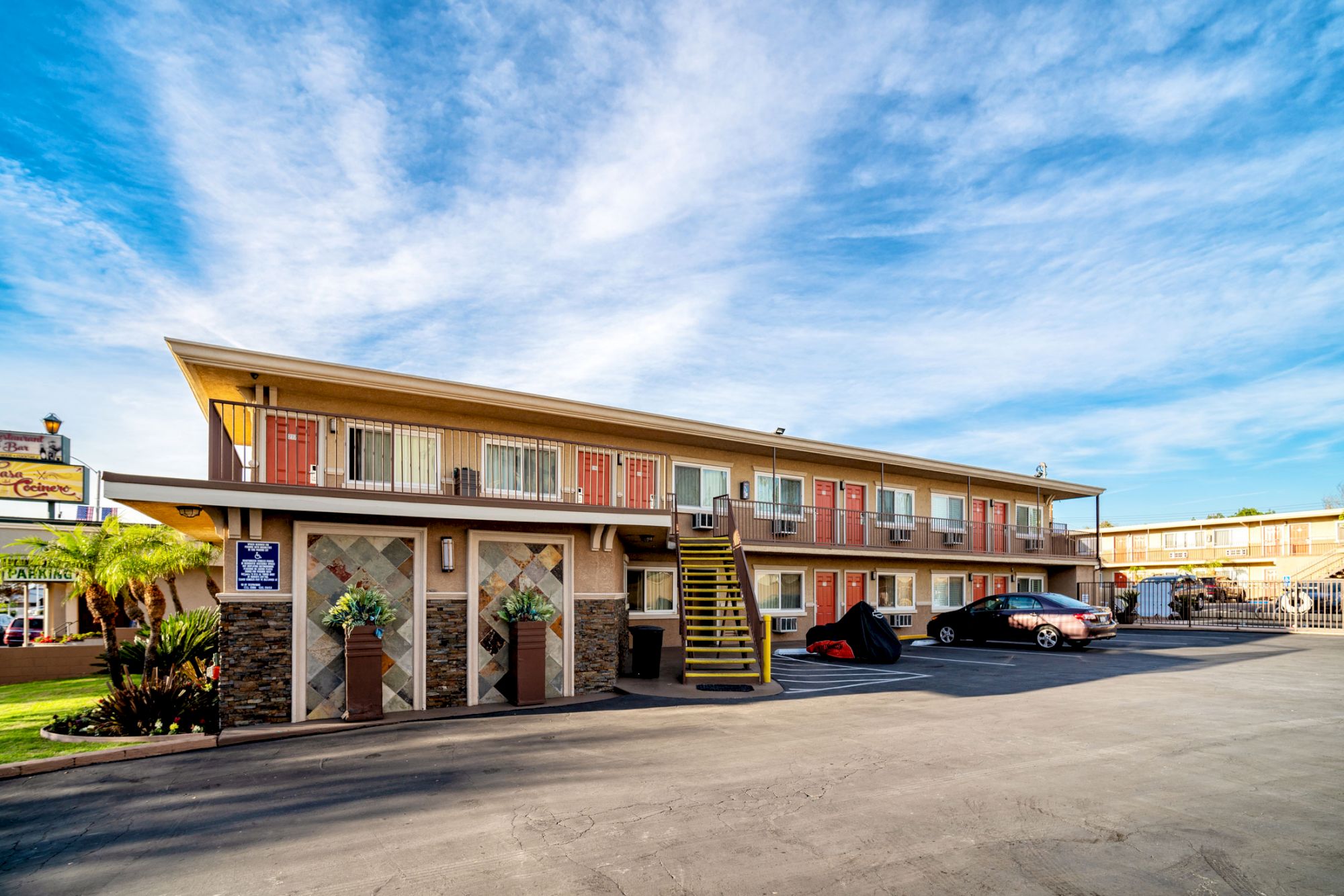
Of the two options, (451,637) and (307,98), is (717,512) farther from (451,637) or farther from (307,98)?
(307,98)

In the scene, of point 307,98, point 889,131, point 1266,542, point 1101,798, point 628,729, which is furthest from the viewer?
point 1266,542

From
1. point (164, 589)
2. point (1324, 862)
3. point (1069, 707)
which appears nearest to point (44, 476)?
point (164, 589)

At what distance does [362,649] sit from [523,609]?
2.56 metres

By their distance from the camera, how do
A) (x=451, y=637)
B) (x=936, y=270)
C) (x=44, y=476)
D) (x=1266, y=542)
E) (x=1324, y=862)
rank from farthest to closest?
(x=1266, y=542), (x=44, y=476), (x=936, y=270), (x=451, y=637), (x=1324, y=862)

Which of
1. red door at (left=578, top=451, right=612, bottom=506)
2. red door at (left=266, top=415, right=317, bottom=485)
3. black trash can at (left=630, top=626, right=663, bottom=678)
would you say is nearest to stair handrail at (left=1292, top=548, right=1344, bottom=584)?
red door at (left=578, top=451, right=612, bottom=506)

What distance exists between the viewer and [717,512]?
20.5 metres

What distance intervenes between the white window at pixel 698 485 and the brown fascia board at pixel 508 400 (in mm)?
1004

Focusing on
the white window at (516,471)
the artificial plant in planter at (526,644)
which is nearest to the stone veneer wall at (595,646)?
the artificial plant in planter at (526,644)

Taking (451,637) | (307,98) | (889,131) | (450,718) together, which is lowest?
(450,718)

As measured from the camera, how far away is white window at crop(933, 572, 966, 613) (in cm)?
2648

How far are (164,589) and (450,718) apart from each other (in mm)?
13460

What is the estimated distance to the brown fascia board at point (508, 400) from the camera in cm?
1227

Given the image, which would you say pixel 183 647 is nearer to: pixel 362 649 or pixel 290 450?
pixel 290 450

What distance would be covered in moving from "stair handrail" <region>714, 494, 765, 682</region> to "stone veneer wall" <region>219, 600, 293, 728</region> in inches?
308
